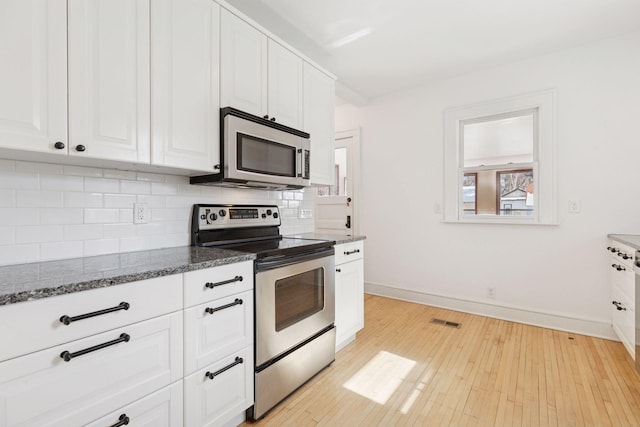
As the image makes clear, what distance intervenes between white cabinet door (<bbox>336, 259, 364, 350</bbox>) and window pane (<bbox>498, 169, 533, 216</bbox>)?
5.88 ft

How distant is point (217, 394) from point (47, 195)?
1215mm

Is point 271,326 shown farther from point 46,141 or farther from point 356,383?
point 46,141

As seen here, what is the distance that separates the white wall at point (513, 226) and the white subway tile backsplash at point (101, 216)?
3.03m

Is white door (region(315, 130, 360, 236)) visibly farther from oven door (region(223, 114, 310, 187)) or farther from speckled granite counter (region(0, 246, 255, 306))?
speckled granite counter (region(0, 246, 255, 306))

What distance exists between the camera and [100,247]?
1.55 meters

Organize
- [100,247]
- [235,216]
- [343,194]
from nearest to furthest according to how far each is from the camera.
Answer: [100,247], [235,216], [343,194]

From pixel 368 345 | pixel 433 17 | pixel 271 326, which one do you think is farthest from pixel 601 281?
pixel 271 326

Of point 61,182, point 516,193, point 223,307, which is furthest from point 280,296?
point 516,193

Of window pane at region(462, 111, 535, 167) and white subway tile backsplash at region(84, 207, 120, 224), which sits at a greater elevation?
window pane at region(462, 111, 535, 167)

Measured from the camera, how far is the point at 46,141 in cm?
117

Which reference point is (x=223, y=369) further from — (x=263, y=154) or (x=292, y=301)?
(x=263, y=154)

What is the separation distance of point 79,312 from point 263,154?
132 centimetres

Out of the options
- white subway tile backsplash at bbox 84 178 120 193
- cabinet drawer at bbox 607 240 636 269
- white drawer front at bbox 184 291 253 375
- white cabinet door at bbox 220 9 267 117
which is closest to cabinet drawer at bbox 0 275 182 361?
white drawer front at bbox 184 291 253 375

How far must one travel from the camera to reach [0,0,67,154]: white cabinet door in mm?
1072
